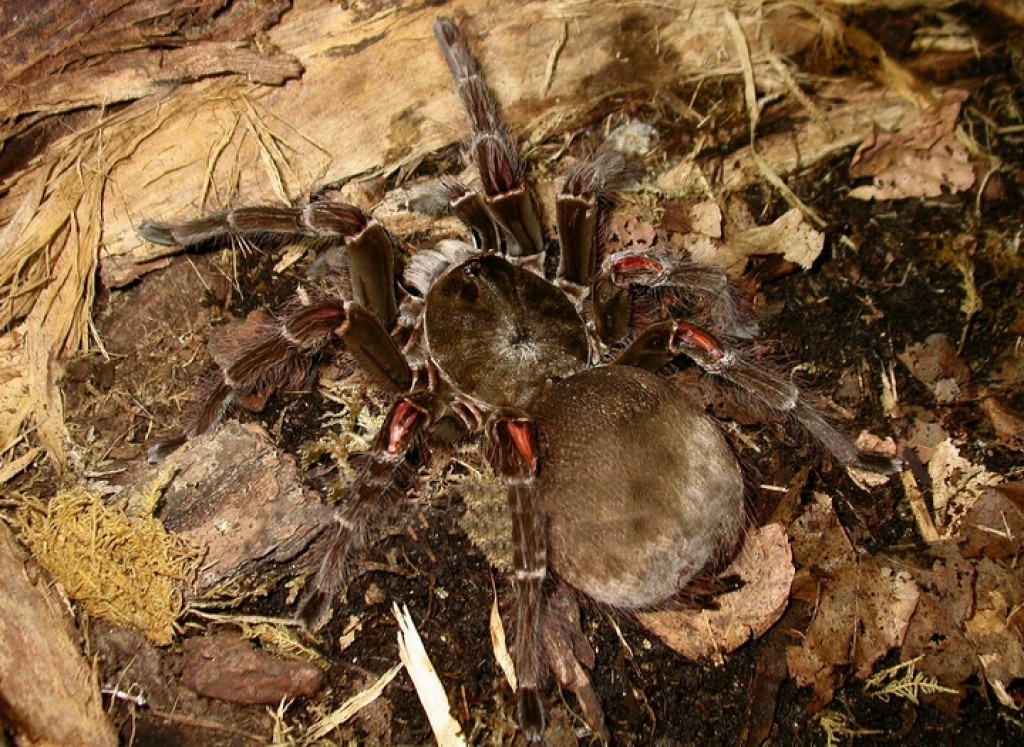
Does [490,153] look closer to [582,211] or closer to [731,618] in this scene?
[582,211]

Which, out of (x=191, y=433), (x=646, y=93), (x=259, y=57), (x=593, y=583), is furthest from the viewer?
(x=646, y=93)

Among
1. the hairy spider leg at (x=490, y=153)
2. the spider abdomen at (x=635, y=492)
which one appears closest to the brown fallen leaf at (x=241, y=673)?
the spider abdomen at (x=635, y=492)

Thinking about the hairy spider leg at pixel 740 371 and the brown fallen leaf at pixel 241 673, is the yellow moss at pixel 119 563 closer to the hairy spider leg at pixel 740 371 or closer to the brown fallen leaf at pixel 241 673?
the brown fallen leaf at pixel 241 673

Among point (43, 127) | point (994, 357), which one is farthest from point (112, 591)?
point (994, 357)

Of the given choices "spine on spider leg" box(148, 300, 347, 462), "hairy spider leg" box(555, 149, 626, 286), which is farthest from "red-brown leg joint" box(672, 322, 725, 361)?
"spine on spider leg" box(148, 300, 347, 462)

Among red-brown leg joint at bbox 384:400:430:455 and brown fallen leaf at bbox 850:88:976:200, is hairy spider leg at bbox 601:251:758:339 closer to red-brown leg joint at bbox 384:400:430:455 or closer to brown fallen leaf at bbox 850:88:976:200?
red-brown leg joint at bbox 384:400:430:455

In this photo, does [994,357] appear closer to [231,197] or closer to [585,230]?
[585,230]
